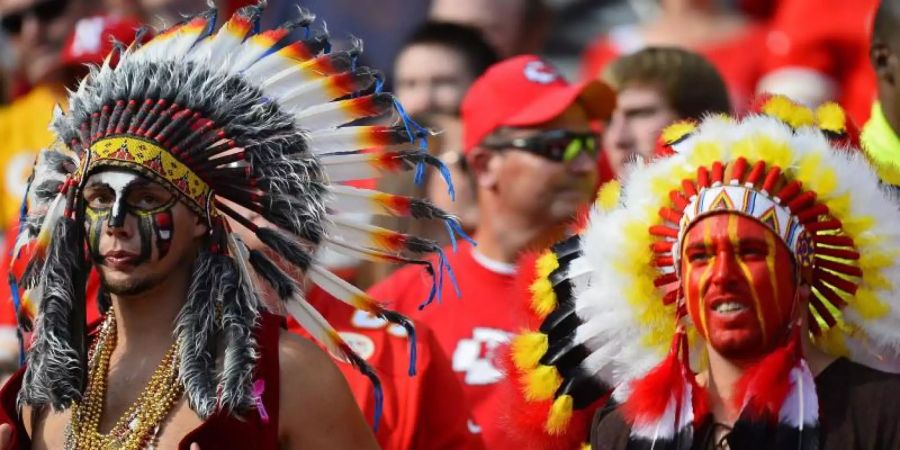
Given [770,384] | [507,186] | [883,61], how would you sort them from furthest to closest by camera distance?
[507,186] < [883,61] < [770,384]

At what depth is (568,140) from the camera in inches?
244

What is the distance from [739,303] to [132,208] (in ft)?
4.69

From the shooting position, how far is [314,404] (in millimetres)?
4383

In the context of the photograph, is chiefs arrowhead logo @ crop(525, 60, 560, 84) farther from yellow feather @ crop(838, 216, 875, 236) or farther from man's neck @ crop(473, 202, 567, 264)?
yellow feather @ crop(838, 216, 875, 236)

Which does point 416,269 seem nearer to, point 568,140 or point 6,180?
point 568,140

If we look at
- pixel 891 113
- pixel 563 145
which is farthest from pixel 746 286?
pixel 563 145

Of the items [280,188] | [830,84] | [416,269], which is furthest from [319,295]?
[830,84]

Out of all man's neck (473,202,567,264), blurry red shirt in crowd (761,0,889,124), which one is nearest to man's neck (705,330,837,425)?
man's neck (473,202,567,264)

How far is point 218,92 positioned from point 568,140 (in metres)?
1.94

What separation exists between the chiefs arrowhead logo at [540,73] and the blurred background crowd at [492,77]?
0.02m

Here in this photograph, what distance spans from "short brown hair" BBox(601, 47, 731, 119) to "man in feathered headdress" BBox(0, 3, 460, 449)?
2023mm

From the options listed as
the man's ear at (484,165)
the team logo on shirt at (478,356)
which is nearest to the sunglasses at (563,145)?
the man's ear at (484,165)

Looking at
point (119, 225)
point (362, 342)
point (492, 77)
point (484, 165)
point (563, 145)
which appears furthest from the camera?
point (492, 77)

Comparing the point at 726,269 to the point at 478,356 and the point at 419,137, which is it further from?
the point at 478,356
